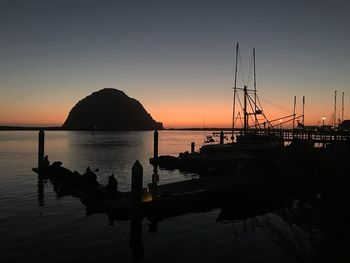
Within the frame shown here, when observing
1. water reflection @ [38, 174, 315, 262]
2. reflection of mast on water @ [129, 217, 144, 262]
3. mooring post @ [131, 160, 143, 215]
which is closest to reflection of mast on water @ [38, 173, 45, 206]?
water reflection @ [38, 174, 315, 262]

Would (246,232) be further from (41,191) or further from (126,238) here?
(41,191)

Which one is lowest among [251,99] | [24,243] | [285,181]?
[24,243]

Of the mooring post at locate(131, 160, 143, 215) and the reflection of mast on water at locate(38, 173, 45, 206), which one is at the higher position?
the mooring post at locate(131, 160, 143, 215)

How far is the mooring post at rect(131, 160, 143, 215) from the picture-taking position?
652 inches

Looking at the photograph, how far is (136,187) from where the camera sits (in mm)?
16562

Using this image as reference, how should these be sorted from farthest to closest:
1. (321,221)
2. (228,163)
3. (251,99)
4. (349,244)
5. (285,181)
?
1. (251,99)
2. (228,163)
3. (285,181)
4. (321,221)
5. (349,244)

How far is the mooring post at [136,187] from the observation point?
16562 millimetres

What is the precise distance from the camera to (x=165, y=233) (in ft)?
54.1

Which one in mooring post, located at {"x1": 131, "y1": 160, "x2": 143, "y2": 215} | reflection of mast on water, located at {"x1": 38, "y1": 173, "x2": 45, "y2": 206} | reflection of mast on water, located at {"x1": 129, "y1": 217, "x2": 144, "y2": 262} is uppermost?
mooring post, located at {"x1": 131, "y1": 160, "x2": 143, "y2": 215}

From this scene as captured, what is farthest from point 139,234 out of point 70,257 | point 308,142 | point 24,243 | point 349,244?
point 308,142

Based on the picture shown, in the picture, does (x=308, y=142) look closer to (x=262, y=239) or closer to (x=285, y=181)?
(x=285, y=181)

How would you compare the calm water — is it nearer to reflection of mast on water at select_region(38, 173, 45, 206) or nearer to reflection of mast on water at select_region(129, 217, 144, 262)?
reflection of mast on water at select_region(129, 217, 144, 262)

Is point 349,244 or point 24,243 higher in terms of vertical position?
point 349,244

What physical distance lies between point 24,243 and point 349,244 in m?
13.5
